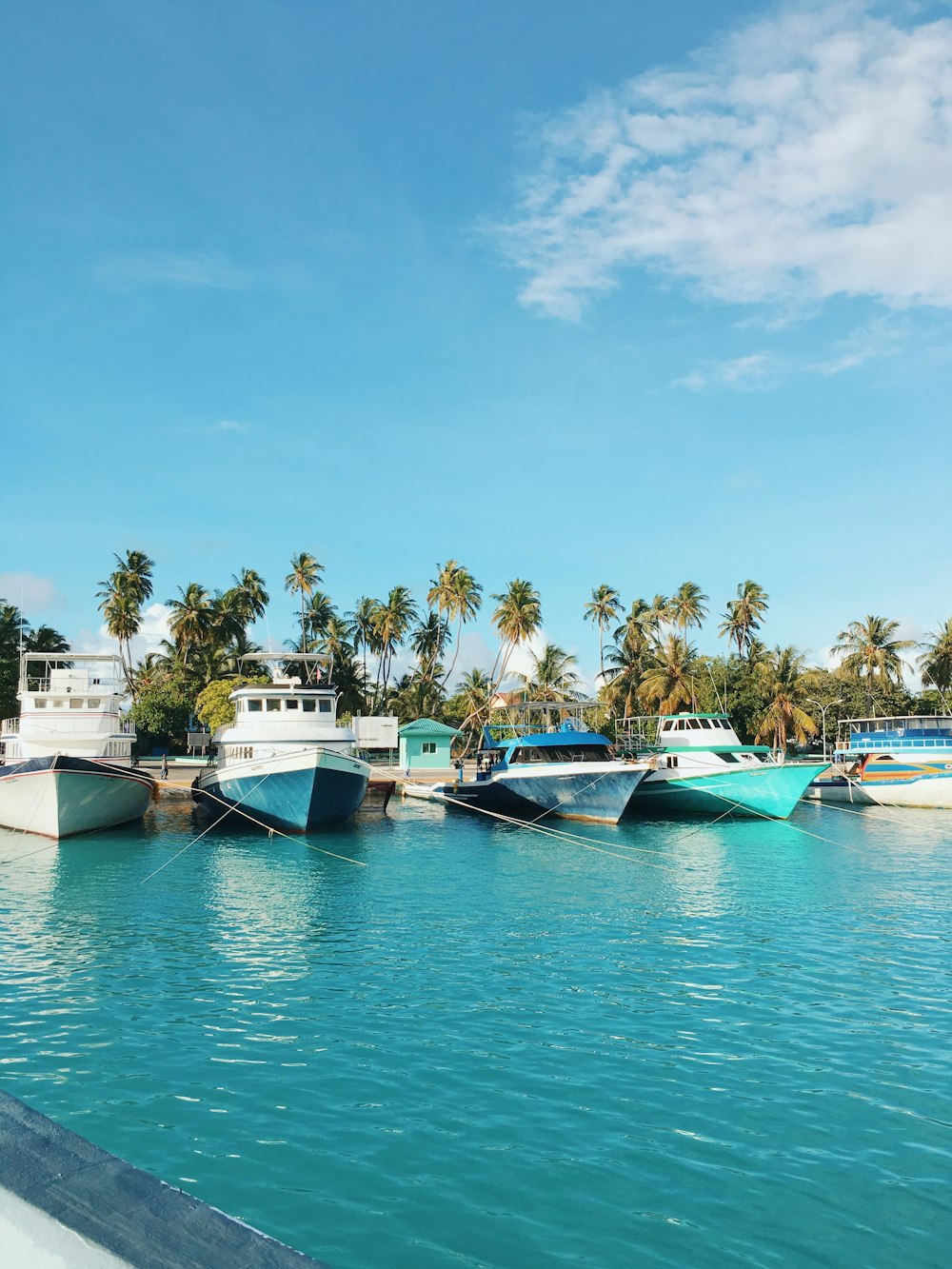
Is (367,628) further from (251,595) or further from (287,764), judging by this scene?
(287,764)

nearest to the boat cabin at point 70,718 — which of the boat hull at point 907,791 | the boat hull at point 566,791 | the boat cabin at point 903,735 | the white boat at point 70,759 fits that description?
the white boat at point 70,759

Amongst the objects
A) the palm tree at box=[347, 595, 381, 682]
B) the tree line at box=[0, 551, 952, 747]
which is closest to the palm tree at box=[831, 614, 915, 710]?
the tree line at box=[0, 551, 952, 747]

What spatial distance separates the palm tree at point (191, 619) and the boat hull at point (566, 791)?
4287 cm

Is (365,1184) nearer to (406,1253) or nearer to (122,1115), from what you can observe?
(406,1253)

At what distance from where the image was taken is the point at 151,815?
133 feet

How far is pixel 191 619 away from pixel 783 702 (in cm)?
4908

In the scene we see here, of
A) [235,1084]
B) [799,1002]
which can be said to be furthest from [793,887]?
[235,1084]

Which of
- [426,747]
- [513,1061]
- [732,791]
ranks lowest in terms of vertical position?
[732,791]

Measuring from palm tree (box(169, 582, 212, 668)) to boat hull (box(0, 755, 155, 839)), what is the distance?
141ft

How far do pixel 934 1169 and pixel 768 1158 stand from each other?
1.50 m

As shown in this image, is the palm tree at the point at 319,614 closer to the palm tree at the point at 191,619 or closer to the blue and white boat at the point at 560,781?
the palm tree at the point at 191,619

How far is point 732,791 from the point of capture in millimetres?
40188

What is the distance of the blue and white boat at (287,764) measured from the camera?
31.4 m

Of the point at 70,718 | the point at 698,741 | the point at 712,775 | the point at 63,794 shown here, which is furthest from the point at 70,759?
the point at 698,741
